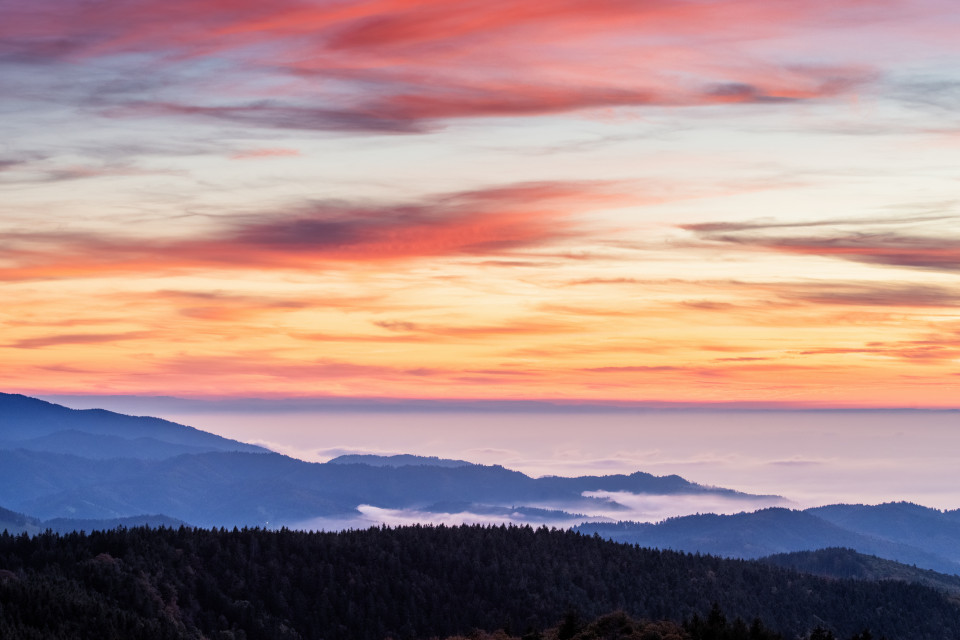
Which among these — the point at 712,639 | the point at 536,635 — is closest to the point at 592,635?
the point at 536,635

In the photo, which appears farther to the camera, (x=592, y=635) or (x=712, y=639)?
(x=592, y=635)

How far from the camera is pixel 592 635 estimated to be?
169500mm

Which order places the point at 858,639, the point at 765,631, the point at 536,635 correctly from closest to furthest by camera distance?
the point at 858,639, the point at 765,631, the point at 536,635

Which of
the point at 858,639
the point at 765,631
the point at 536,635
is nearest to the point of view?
the point at 858,639

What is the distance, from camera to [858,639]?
150875 mm

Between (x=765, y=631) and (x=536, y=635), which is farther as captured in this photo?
(x=536, y=635)

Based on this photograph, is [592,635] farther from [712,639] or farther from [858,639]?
[858,639]

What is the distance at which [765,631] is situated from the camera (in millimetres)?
161000

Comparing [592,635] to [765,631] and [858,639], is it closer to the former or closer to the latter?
[765,631]

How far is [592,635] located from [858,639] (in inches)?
1518

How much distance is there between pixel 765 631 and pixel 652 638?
54.6 ft

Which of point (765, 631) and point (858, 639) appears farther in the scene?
point (765, 631)

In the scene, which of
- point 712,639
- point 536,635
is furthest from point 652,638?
point 536,635

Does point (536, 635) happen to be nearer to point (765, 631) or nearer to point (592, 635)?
point (592, 635)
